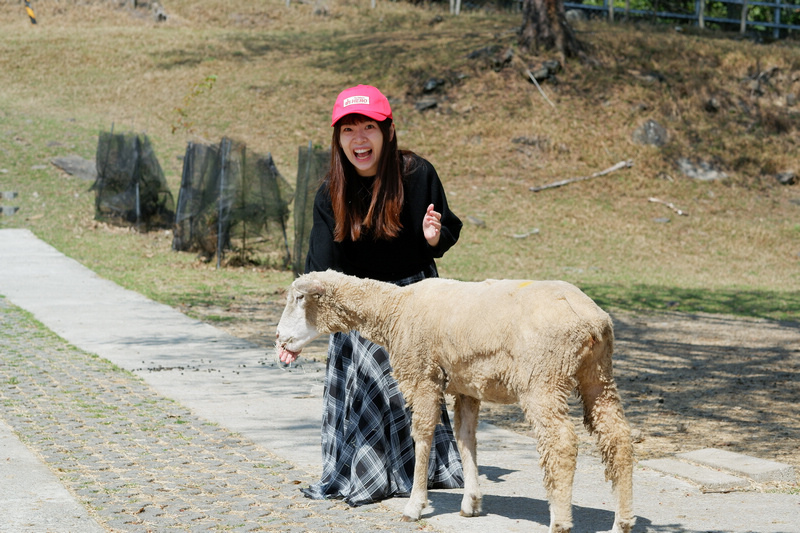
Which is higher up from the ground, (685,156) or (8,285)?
(685,156)

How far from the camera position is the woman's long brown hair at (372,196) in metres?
4.70

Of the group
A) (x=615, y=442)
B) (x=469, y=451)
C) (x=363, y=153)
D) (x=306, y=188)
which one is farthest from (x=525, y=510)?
(x=306, y=188)

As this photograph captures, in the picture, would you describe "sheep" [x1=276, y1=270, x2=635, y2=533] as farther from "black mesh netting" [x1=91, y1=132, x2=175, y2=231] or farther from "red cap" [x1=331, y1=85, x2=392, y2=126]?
A: "black mesh netting" [x1=91, y1=132, x2=175, y2=231]

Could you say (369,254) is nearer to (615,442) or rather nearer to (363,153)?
(363,153)

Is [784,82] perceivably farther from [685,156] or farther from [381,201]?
[381,201]

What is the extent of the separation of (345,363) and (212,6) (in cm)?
3320

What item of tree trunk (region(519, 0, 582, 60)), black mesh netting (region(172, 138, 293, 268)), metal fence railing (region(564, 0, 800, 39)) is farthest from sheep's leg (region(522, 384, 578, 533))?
metal fence railing (region(564, 0, 800, 39))

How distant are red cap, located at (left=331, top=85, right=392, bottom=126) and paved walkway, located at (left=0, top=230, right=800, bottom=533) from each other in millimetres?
2033

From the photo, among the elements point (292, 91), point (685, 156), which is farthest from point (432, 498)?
point (292, 91)

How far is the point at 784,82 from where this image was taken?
2536 centimetres

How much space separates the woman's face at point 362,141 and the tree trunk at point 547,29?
21.2 m

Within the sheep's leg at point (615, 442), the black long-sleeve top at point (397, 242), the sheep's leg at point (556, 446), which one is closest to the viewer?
the sheep's leg at point (556, 446)

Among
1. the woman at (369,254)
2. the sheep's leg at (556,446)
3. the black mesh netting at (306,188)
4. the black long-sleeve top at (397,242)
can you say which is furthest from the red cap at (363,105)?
the black mesh netting at (306,188)

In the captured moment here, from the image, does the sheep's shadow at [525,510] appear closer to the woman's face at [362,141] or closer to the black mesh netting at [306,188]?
the woman's face at [362,141]
